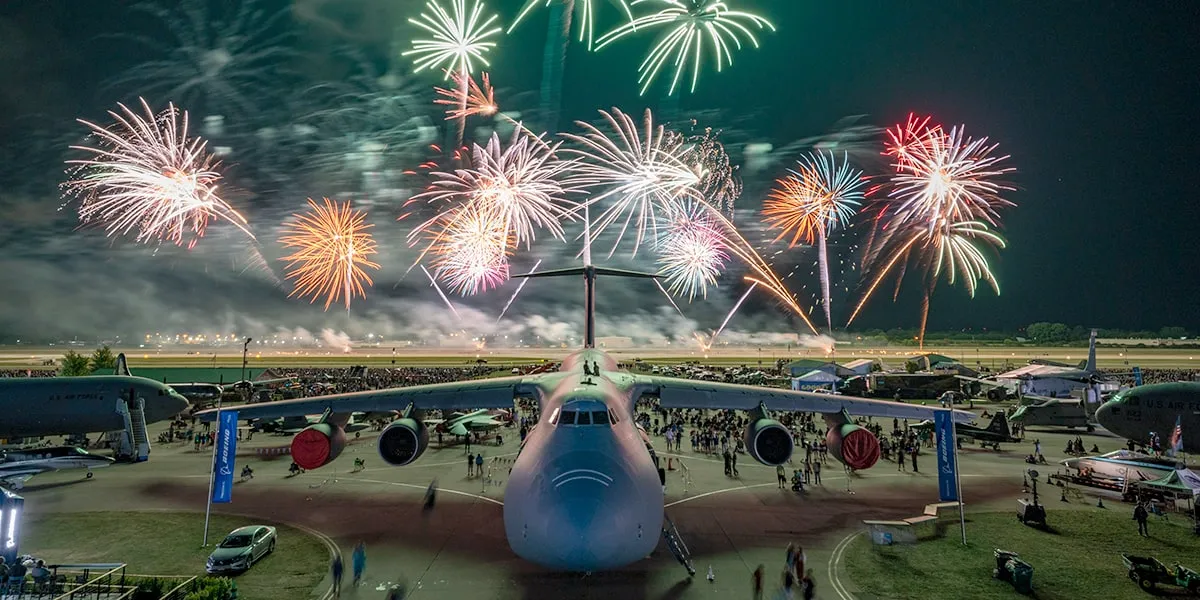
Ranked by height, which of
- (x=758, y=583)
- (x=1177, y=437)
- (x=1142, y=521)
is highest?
(x=1177, y=437)

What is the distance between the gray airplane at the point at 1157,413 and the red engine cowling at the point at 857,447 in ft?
74.8

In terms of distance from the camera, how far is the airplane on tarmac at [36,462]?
63.2ft

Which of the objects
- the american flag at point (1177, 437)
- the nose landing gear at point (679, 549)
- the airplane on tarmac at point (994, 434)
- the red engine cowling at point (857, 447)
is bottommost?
the airplane on tarmac at point (994, 434)

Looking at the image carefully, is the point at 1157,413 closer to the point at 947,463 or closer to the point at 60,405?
the point at 947,463

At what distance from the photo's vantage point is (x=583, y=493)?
10.8 meters

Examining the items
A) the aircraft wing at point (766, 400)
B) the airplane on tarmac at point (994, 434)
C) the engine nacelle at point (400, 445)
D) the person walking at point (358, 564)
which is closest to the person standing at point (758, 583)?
the aircraft wing at point (766, 400)

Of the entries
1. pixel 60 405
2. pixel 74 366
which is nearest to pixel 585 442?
pixel 60 405

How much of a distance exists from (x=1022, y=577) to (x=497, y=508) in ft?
55.0

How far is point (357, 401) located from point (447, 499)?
233 inches

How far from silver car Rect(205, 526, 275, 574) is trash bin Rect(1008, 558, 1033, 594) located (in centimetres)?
2126

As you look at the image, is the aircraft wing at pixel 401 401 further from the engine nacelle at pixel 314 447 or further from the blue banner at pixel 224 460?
the engine nacelle at pixel 314 447

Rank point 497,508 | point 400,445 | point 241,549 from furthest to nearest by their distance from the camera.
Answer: point 497,508, point 400,445, point 241,549

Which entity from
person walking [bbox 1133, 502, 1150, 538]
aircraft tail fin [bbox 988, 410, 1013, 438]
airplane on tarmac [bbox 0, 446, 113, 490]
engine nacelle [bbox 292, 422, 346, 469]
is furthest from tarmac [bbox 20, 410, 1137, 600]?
person walking [bbox 1133, 502, 1150, 538]

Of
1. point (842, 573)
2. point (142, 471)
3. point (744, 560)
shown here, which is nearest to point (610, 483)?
point (744, 560)
